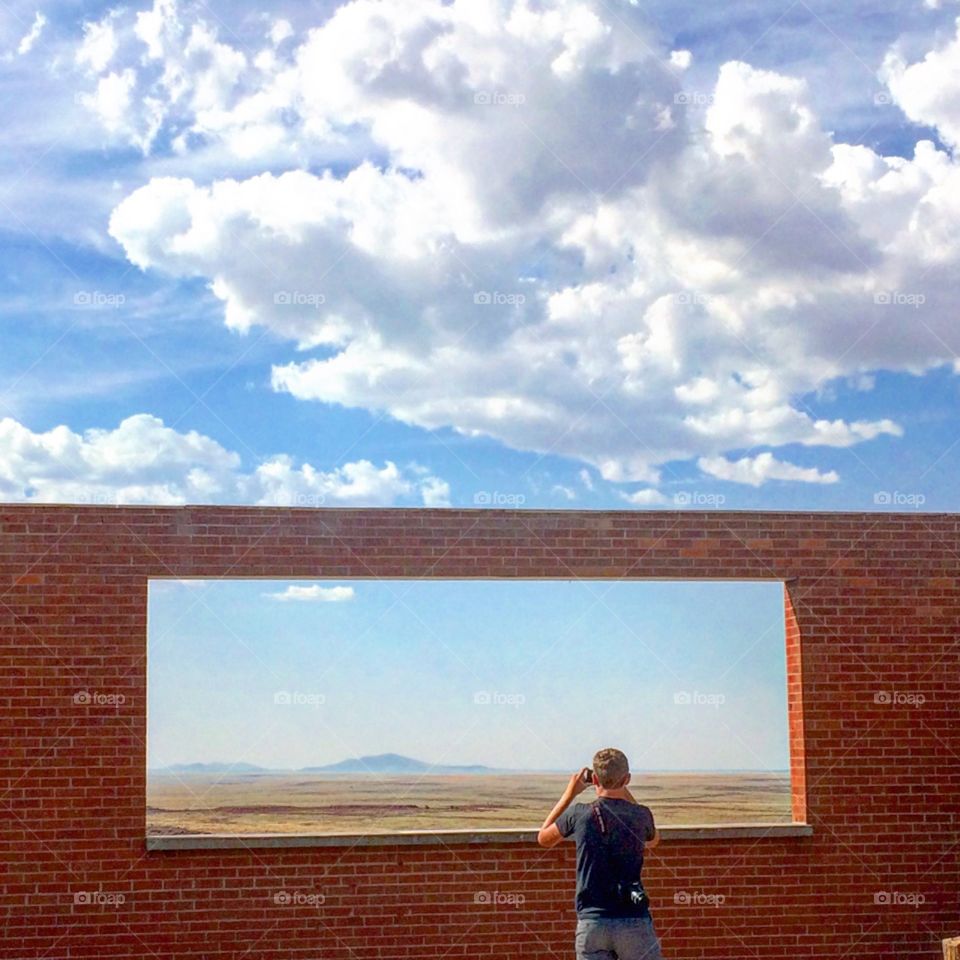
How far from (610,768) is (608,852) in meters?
0.37

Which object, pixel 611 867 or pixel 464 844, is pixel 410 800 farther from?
pixel 611 867

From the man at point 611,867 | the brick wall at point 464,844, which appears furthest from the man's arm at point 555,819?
the brick wall at point 464,844

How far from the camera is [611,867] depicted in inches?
227

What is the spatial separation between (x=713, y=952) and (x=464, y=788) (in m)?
32.2

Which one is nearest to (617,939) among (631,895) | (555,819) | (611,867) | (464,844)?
(631,895)

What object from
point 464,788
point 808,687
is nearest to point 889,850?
point 808,687

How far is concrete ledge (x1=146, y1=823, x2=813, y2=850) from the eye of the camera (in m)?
9.67

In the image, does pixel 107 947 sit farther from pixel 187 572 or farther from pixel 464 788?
pixel 464 788

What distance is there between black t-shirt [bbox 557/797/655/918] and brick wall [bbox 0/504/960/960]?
4210 millimetres

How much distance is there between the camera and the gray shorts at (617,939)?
5684mm

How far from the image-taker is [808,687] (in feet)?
34.4

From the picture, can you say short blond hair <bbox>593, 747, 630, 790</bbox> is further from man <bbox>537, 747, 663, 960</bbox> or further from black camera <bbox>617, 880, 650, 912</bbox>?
black camera <bbox>617, 880, 650, 912</bbox>

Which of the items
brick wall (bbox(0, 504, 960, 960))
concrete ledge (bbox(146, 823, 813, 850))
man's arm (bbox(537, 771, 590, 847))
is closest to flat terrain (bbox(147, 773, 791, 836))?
brick wall (bbox(0, 504, 960, 960))

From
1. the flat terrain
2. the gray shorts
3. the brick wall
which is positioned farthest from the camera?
the flat terrain
